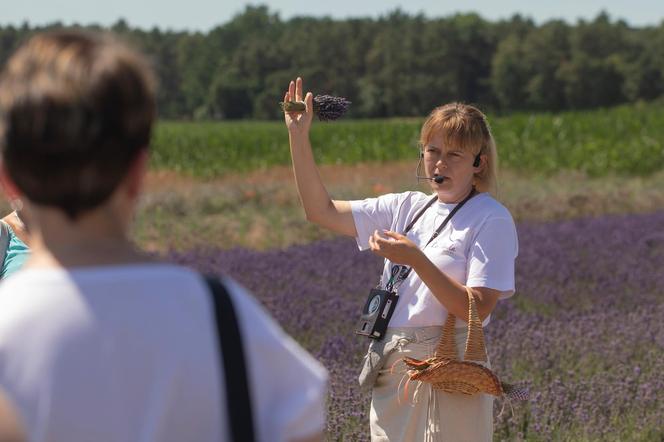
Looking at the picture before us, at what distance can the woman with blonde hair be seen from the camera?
3.21m

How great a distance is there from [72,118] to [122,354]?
0.99ft

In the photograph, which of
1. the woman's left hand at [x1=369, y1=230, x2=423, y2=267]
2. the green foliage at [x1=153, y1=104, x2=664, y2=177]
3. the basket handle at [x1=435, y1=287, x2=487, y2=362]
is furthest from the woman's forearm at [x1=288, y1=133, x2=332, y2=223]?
the green foliage at [x1=153, y1=104, x2=664, y2=177]

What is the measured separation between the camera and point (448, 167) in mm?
3295

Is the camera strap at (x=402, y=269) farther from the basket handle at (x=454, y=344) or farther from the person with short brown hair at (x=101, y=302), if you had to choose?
the person with short brown hair at (x=101, y=302)

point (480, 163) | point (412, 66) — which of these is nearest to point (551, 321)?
point (480, 163)

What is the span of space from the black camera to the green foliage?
2183 centimetres

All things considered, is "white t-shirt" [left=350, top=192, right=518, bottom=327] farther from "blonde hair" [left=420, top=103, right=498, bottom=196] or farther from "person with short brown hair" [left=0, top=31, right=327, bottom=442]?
"person with short brown hair" [left=0, top=31, right=327, bottom=442]

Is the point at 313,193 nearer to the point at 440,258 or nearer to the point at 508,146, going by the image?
the point at 440,258

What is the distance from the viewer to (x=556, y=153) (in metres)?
26.9

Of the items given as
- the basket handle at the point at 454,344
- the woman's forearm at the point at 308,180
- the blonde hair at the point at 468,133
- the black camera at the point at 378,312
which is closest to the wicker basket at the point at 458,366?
the basket handle at the point at 454,344

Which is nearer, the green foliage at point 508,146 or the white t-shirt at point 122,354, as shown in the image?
the white t-shirt at point 122,354

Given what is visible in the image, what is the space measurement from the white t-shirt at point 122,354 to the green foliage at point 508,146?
23656mm

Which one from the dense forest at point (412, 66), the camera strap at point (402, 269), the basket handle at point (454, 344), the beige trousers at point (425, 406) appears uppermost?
the camera strap at point (402, 269)

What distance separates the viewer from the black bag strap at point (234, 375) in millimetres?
1475
